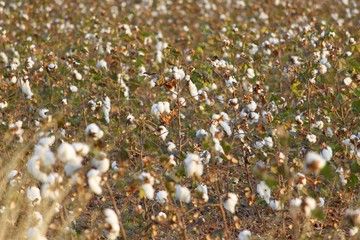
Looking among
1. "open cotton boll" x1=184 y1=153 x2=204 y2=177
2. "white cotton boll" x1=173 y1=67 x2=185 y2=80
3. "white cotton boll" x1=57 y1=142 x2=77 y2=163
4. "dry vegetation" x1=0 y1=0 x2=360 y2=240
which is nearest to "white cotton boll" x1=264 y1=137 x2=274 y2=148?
"dry vegetation" x1=0 y1=0 x2=360 y2=240

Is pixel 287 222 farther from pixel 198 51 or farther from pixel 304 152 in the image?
pixel 198 51

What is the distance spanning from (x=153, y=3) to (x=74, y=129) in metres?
7.43

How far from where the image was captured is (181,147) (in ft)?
11.2

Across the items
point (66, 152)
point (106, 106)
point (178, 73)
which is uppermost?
point (66, 152)

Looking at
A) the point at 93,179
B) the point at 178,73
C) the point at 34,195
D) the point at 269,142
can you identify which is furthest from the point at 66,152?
Result: the point at 269,142

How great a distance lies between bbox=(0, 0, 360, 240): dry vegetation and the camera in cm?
246

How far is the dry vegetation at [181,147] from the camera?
246cm

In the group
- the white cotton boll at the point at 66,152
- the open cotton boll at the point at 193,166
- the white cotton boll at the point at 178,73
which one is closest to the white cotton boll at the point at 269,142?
the white cotton boll at the point at 178,73

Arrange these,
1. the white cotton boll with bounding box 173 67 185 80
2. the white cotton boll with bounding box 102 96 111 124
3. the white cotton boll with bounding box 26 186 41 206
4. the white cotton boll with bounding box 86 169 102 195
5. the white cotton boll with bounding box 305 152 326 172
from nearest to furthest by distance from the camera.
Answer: the white cotton boll with bounding box 305 152 326 172, the white cotton boll with bounding box 86 169 102 195, the white cotton boll with bounding box 26 186 41 206, the white cotton boll with bounding box 173 67 185 80, the white cotton boll with bounding box 102 96 111 124

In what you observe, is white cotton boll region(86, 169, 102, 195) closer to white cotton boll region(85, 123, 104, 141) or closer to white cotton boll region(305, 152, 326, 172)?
white cotton boll region(85, 123, 104, 141)

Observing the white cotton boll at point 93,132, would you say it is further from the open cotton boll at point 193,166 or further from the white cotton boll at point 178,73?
the white cotton boll at point 178,73

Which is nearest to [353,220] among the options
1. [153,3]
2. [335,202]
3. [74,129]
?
[335,202]

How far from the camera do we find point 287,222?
3.46 m

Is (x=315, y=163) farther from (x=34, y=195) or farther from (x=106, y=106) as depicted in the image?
(x=106, y=106)
